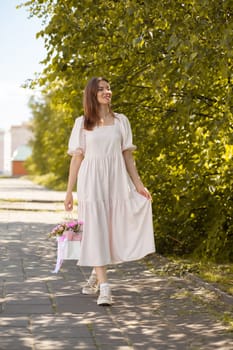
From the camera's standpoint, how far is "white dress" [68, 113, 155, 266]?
7.51 meters

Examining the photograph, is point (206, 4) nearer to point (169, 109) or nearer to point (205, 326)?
point (205, 326)

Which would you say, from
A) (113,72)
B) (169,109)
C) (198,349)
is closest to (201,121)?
(169,109)

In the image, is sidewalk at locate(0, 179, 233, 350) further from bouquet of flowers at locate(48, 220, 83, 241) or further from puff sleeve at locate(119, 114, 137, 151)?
puff sleeve at locate(119, 114, 137, 151)

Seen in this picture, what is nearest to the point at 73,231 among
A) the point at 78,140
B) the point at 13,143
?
the point at 78,140

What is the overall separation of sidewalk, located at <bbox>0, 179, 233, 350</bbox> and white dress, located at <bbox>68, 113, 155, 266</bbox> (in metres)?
0.49

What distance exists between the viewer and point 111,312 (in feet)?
23.2

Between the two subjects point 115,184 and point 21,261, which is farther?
point 21,261

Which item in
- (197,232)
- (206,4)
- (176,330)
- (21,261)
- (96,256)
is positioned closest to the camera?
(176,330)

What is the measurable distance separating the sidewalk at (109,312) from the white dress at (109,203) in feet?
1.60

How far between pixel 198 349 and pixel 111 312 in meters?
1.46

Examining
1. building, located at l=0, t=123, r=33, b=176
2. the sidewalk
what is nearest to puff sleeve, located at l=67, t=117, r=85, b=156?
the sidewalk

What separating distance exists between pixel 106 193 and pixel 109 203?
0.10 m

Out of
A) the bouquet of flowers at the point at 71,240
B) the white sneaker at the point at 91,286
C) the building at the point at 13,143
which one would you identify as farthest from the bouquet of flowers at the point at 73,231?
the building at the point at 13,143

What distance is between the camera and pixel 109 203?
758cm
